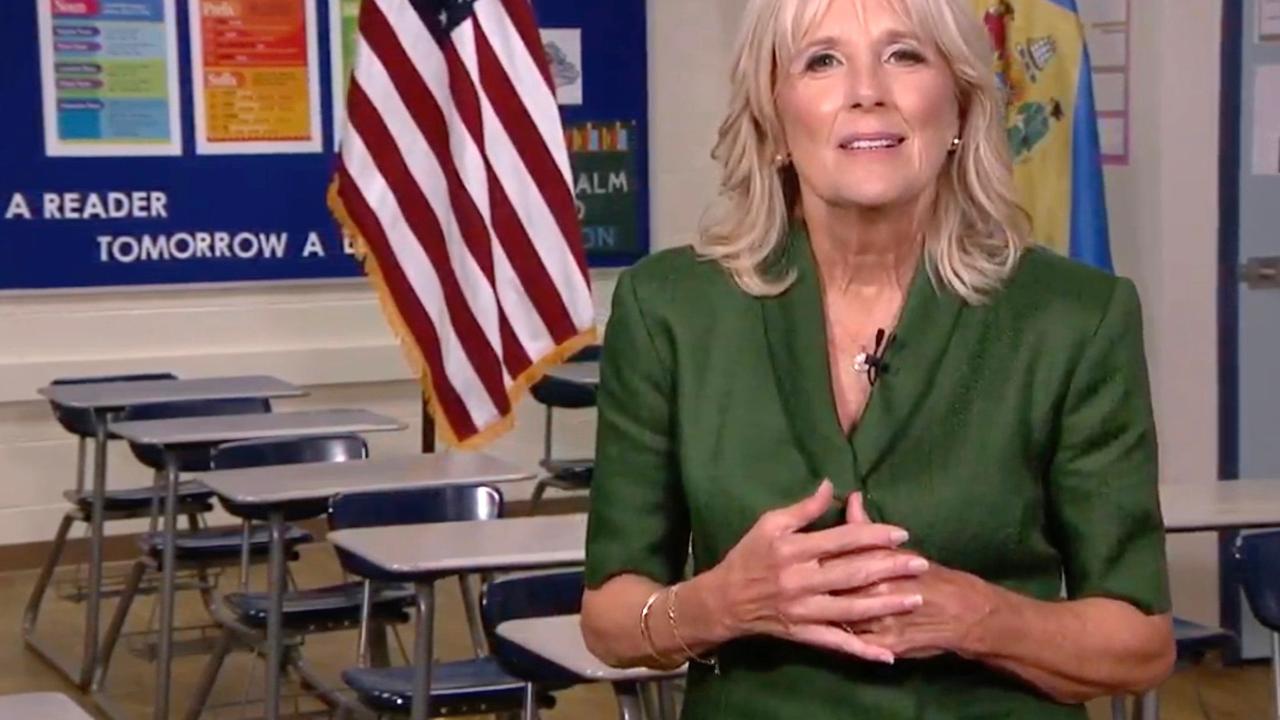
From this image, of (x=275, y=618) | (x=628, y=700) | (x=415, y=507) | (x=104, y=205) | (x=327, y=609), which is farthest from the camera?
(x=104, y=205)

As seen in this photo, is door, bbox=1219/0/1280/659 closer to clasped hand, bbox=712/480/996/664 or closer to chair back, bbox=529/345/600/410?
chair back, bbox=529/345/600/410

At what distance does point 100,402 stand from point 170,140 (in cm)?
190

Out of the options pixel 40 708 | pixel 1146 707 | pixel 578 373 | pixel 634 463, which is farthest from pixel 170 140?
pixel 634 463

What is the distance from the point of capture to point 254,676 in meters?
5.80

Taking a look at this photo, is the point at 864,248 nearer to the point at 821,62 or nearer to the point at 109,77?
the point at 821,62

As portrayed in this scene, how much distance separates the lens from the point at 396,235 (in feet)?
17.3

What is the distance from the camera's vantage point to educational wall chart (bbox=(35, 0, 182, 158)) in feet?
24.2

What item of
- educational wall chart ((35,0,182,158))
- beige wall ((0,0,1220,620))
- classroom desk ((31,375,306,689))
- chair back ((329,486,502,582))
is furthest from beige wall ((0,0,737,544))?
chair back ((329,486,502,582))

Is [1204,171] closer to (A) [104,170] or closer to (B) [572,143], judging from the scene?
(B) [572,143]

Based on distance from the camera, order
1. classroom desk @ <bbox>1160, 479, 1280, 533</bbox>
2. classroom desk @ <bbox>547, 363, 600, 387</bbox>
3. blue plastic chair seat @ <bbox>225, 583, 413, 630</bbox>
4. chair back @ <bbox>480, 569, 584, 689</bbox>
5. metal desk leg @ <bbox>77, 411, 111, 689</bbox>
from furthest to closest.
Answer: classroom desk @ <bbox>547, 363, 600, 387</bbox>, metal desk leg @ <bbox>77, 411, 111, 689</bbox>, blue plastic chair seat @ <bbox>225, 583, 413, 630</bbox>, classroom desk @ <bbox>1160, 479, 1280, 533</bbox>, chair back @ <bbox>480, 569, 584, 689</bbox>

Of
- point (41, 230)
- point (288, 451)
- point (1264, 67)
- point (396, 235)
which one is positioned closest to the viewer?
point (288, 451)

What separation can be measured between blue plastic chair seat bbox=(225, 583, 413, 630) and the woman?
9.54 feet

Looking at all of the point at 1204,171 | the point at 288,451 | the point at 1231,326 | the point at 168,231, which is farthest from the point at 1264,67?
the point at 168,231

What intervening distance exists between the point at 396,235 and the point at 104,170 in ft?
8.49
